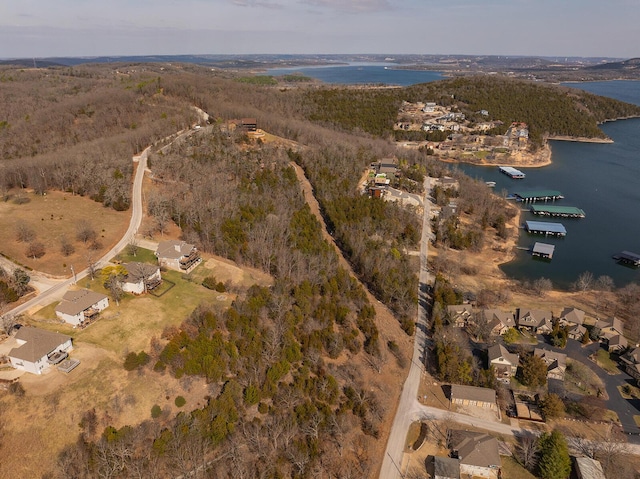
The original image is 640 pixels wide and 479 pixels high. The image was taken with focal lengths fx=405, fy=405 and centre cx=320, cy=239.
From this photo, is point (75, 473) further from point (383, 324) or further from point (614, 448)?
point (614, 448)

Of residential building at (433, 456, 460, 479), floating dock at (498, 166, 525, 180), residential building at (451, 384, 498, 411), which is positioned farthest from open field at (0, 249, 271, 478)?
floating dock at (498, 166, 525, 180)

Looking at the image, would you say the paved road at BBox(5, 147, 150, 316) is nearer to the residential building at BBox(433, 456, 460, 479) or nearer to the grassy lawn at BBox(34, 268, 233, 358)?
the grassy lawn at BBox(34, 268, 233, 358)

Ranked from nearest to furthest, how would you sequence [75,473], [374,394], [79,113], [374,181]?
[75,473] < [374,394] < [374,181] < [79,113]

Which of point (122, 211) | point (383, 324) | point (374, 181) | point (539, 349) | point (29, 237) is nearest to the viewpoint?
point (539, 349)

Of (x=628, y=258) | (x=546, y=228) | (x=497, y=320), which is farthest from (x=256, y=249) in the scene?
(x=628, y=258)

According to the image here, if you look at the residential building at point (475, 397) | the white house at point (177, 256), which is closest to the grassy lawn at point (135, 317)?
the white house at point (177, 256)

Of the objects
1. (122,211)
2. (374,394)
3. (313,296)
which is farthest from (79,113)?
(374,394)

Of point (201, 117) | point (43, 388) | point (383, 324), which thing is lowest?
point (383, 324)
